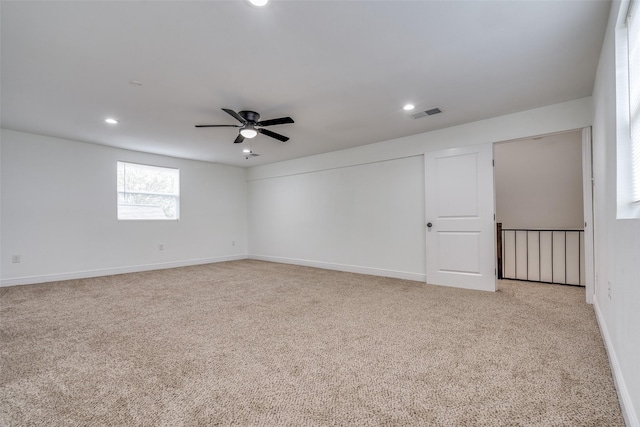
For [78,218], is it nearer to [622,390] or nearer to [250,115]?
[250,115]

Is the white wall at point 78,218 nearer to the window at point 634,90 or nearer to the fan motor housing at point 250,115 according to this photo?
the fan motor housing at point 250,115

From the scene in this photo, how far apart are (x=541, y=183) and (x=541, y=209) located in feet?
1.55

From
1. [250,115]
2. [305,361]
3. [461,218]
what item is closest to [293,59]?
[250,115]

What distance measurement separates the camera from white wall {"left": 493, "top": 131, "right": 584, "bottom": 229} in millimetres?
5070

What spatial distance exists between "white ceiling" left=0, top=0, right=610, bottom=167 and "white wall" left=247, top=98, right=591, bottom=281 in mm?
302

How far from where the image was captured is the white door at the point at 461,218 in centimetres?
416

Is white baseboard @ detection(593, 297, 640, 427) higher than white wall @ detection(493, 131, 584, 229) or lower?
lower

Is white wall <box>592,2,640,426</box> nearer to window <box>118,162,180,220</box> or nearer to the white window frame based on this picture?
the white window frame

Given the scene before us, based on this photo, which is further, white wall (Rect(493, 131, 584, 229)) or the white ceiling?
white wall (Rect(493, 131, 584, 229))

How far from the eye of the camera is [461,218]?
4.40 meters

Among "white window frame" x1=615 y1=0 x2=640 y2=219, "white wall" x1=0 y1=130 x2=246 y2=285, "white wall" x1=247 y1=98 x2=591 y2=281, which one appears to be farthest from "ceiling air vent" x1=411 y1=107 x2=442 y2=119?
"white wall" x1=0 y1=130 x2=246 y2=285

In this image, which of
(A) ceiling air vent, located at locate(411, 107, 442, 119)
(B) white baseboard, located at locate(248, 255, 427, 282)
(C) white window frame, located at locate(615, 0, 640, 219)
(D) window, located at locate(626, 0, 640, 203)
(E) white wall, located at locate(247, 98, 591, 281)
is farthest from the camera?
(B) white baseboard, located at locate(248, 255, 427, 282)

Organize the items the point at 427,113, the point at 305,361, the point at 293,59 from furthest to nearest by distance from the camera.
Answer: the point at 427,113 < the point at 293,59 < the point at 305,361

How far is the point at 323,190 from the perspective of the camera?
6.26 metres
